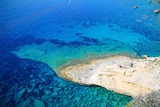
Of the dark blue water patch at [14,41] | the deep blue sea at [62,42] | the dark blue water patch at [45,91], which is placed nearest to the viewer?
the dark blue water patch at [45,91]

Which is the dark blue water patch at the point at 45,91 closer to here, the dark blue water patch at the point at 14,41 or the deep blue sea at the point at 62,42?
the deep blue sea at the point at 62,42

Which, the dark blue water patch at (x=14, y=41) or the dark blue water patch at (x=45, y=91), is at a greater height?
the dark blue water patch at (x=14, y=41)

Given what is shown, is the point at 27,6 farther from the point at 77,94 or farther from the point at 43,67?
the point at 77,94

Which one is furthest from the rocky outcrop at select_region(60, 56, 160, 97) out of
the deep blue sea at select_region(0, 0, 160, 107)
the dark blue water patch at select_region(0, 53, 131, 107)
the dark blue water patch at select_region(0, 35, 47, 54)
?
the dark blue water patch at select_region(0, 35, 47, 54)

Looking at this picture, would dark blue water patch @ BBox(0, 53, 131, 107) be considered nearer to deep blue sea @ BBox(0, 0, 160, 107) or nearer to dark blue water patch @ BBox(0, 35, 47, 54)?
deep blue sea @ BBox(0, 0, 160, 107)

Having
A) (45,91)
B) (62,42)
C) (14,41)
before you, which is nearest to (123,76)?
(45,91)

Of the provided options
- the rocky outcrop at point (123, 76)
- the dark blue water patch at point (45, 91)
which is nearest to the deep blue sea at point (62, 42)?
the dark blue water patch at point (45, 91)

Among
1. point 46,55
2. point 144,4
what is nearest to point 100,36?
point 46,55

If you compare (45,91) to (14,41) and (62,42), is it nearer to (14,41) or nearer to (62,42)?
(62,42)
